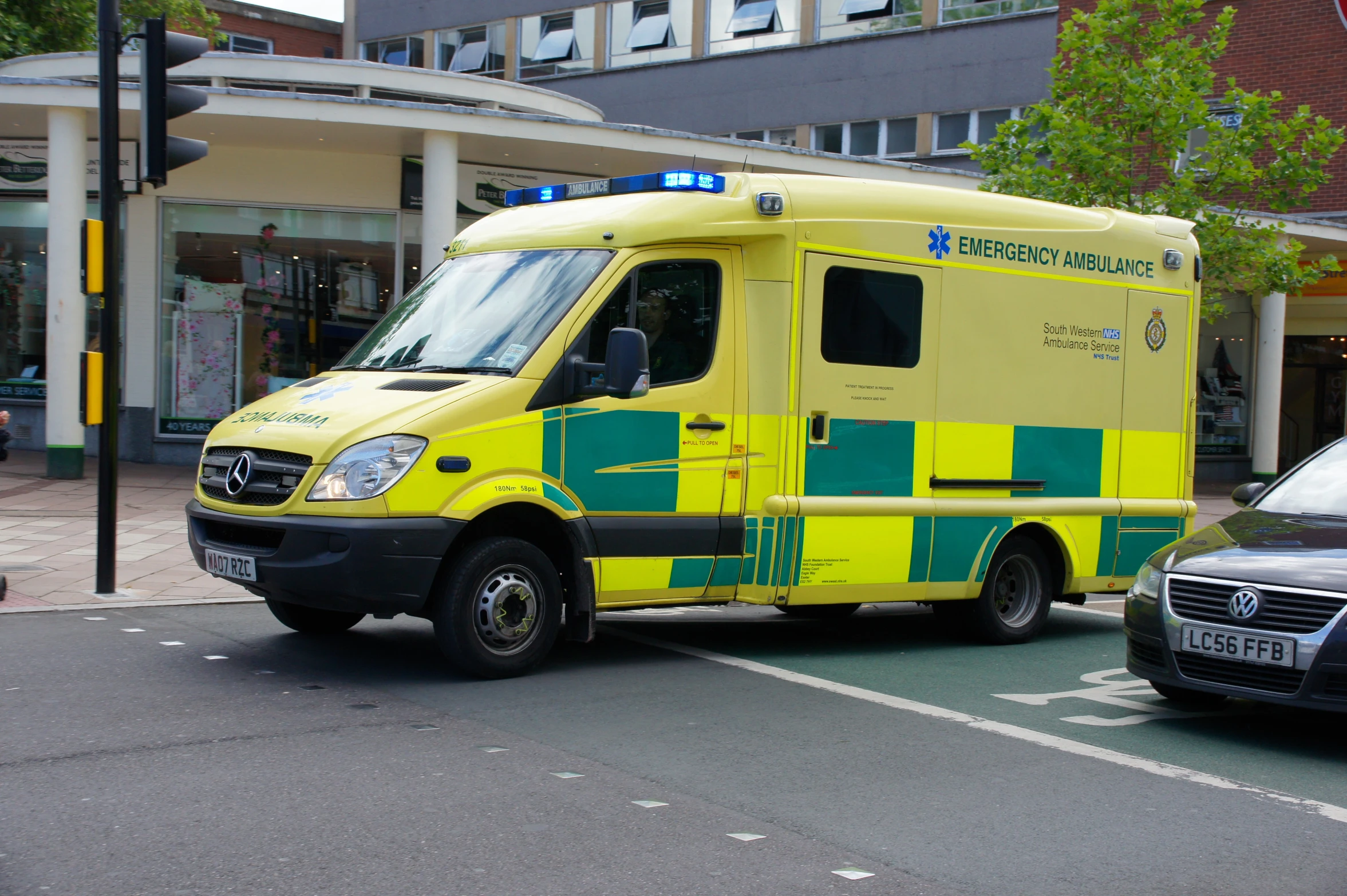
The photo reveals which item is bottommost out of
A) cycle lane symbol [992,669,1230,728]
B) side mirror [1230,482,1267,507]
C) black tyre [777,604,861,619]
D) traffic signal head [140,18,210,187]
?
black tyre [777,604,861,619]

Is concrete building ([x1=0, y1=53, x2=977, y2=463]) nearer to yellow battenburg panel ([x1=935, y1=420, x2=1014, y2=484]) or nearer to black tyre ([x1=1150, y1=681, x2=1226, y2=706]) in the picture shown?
yellow battenburg panel ([x1=935, y1=420, x2=1014, y2=484])

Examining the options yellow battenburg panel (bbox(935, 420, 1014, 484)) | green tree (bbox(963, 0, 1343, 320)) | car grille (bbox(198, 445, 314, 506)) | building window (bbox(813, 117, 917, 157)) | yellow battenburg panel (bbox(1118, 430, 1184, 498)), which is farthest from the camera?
building window (bbox(813, 117, 917, 157))

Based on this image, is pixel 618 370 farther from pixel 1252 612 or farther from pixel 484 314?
pixel 1252 612

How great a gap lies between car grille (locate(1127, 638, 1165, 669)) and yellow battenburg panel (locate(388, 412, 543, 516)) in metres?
3.14

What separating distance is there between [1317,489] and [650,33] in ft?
93.0

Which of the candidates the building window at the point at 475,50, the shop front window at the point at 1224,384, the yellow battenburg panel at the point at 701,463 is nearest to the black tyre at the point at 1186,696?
the yellow battenburg panel at the point at 701,463

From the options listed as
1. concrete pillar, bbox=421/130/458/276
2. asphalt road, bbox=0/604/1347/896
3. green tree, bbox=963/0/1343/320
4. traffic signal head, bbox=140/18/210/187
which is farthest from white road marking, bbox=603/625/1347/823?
concrete pillar, bbox=421/130/458/276

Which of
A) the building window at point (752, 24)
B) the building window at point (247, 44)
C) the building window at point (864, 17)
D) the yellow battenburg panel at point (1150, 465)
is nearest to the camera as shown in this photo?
the yellow battenburg panel at point (1150, 465)

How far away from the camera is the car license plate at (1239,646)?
19.8 feet

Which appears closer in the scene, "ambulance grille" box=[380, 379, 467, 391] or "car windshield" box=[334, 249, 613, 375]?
"ambulance grille" box=[380, 379, 467, 391]

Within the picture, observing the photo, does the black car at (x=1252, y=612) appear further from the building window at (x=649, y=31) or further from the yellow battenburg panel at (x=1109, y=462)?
the building window at (x=649, y=31)

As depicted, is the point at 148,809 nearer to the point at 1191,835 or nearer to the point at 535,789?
the point at 535,789

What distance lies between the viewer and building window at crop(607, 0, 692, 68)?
108 ft

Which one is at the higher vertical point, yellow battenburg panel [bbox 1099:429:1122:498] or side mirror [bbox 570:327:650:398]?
side mirror [bbox 570:327:650:398]
